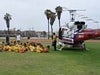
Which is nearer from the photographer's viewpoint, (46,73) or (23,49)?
(46,73)

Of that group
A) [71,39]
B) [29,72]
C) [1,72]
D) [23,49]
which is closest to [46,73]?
[29,72]

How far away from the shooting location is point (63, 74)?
15.1 meters

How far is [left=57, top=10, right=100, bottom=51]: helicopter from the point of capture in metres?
34.3

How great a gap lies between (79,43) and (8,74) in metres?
20.8

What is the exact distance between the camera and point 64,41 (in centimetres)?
3534

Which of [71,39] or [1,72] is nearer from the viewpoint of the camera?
[1,72]

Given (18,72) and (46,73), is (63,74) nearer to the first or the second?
(46,73)

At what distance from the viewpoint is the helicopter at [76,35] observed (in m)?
34.3

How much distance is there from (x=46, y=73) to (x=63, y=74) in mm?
778

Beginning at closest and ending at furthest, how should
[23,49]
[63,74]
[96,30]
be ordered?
[63,74] < [23,49] < [96,30]

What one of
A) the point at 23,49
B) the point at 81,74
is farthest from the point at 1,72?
the point at 23,49

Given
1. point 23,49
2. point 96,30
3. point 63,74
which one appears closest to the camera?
point 63,74

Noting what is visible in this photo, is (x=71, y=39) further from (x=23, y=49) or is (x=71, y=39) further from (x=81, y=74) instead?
(x=81, y=74)

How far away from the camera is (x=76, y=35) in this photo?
34188mm
